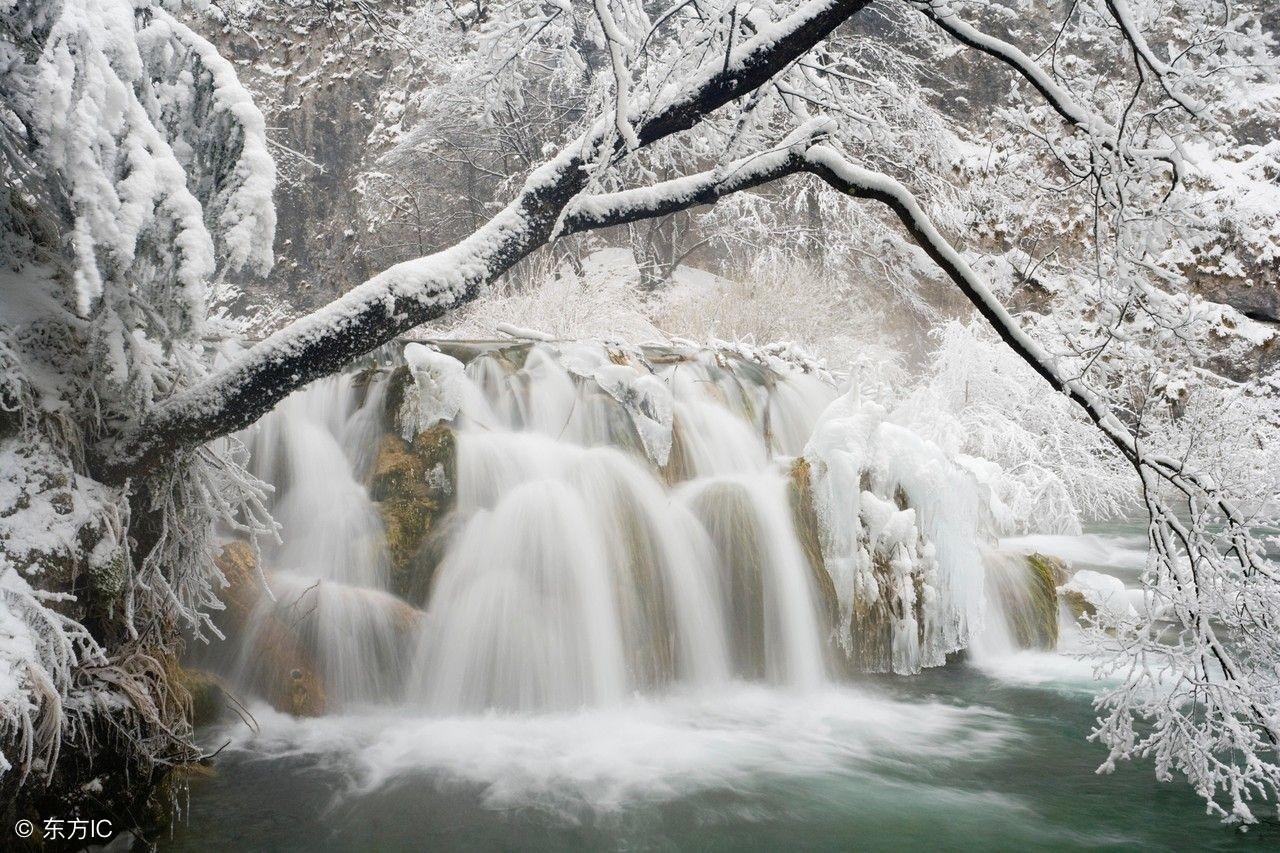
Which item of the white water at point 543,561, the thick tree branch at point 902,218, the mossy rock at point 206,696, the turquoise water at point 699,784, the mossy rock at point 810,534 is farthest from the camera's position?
the mossy rock at point 810,534

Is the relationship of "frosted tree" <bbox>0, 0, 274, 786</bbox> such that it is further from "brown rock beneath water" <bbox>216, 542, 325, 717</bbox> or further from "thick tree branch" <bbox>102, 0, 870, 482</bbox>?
"brown rock beneath water" <bbox>216, 542, 325, 717</bbox>

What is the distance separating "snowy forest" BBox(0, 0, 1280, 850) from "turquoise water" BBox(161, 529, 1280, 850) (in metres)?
0.03

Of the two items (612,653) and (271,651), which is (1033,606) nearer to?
(612,653)

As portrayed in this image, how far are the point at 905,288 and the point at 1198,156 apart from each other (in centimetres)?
688

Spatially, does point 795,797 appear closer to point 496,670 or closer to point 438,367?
point 496,670

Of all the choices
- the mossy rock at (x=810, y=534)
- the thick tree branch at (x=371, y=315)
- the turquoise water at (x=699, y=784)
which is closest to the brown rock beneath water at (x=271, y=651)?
the turquoise water at (x=699, y=784)

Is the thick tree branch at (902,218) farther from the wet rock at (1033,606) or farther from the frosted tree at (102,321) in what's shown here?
the wet rock at (1033,606)

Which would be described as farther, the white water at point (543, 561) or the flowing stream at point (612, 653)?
the white water at point (543, 561)

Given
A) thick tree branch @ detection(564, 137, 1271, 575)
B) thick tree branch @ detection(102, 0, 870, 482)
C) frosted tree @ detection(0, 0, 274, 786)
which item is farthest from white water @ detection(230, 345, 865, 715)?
thick tree branch @ detection(564, 137, 1271, 575)

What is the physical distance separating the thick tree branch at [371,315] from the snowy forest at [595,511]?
18 millimetres

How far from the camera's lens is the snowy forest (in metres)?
2.42

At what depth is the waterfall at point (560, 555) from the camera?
4.81 m

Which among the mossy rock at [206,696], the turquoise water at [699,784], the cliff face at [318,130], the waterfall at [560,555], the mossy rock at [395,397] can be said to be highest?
the cliff face at [318,130]

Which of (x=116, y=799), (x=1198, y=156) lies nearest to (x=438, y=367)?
(x=116, y=799)
